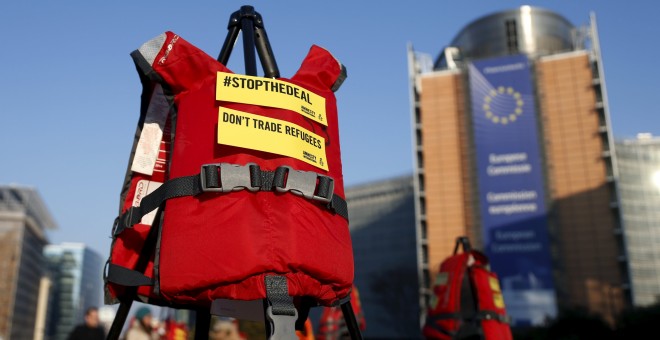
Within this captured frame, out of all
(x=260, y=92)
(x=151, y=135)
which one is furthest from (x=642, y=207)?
(x=260, y=92)

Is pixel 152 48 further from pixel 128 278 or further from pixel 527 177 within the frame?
pixel 527 177

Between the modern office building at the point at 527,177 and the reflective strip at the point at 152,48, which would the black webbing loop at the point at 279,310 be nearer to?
the reflective strip at the point at 152,48

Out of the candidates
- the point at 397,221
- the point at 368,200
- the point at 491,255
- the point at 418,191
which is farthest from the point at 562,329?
the point at 368,200

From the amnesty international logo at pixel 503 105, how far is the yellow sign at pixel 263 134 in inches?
1918

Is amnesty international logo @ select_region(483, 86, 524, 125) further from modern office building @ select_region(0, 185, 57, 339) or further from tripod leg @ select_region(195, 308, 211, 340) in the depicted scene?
modern office building @ select_region(0, 185, 57, 339)

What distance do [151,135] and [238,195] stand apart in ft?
2.69

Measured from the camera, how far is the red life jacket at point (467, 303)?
533cm

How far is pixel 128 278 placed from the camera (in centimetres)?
235

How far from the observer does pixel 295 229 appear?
2.05 m

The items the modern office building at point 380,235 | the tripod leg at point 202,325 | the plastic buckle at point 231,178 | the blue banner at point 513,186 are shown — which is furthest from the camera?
the modern office building at point 380,235

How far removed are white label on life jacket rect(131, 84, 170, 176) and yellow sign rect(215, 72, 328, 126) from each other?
56 centimetres

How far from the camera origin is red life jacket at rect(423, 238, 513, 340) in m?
5.33

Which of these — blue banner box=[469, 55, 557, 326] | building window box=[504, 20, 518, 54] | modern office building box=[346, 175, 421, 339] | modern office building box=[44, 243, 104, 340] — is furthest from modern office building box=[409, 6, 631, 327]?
modern office building box=[44, 243, 104, 340]

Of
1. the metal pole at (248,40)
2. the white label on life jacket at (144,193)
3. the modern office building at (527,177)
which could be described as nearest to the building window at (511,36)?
the modern office building at (527,177)
